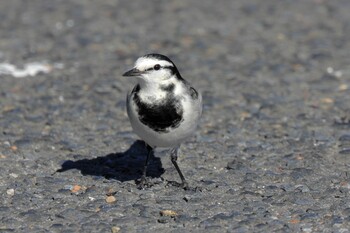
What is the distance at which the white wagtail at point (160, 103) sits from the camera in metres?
6.45

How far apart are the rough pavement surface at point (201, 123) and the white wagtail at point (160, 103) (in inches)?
22.5

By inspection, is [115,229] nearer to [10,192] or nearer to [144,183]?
[144,183]

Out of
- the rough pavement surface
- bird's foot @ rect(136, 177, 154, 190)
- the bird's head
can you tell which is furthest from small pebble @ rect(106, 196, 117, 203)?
the bird's head

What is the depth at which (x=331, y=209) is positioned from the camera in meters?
6.33

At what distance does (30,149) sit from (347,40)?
488cm

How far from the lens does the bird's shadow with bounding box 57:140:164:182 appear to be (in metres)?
7.16

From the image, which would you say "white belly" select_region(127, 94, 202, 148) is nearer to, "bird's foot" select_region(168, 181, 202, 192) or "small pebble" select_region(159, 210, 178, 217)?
"bird's foot" select_region(168, 181, 202, 192)

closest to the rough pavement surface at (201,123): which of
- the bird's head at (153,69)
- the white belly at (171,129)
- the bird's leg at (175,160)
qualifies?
the bird's leg at (175,160)

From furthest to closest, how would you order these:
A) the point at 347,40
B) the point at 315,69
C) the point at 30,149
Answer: the point at 347,40 < the point at 315,69 < the point at 30,149

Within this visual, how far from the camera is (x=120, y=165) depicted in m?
7.39

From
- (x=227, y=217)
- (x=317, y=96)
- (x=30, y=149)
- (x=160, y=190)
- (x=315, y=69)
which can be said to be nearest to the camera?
(x=227, y=217)

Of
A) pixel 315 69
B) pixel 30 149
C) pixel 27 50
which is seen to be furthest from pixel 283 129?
pixel 27 50

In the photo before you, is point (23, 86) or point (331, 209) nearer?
point (331, 209)

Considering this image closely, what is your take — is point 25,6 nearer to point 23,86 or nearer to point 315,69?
point 23,86
